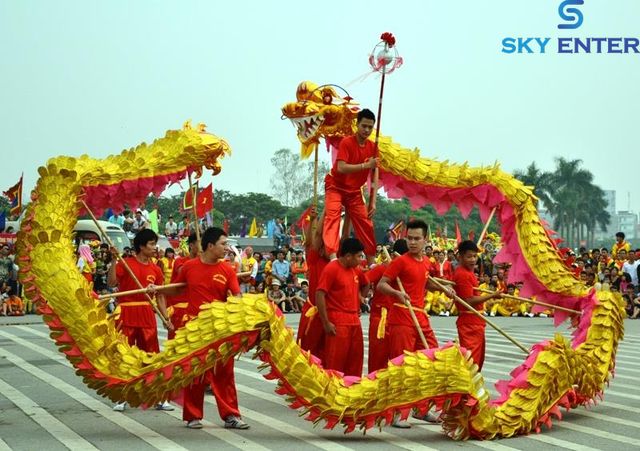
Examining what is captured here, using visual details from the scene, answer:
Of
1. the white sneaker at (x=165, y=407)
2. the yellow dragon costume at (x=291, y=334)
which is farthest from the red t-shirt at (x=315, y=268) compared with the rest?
the white sneaker at (x=165, y=407)

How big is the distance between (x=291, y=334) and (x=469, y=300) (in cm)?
204

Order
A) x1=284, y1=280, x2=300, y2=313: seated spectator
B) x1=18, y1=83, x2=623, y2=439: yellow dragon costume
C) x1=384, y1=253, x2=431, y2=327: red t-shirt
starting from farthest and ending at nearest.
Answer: x1=284, y1=280, x2=300, y2=313: seated spectator → x1=384, y1=253, x2=431, y2=327: red t-shirt → x1=18, y1=83, x2=623, y2=439: yellow dragon costume

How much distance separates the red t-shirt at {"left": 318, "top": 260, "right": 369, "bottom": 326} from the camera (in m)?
8.31

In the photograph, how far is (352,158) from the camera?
29.3 ft

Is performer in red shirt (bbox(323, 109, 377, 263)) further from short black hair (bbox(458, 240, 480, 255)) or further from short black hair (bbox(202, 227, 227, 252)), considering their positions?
short black hair (bbox(202, 227, 227, 252))

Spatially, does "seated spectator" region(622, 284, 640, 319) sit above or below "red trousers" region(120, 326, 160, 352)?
above

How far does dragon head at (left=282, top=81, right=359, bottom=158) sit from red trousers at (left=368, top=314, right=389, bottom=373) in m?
1.60

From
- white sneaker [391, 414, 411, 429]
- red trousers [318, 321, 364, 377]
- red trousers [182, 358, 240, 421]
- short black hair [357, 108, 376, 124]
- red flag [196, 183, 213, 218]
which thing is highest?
short black hair [357, 108, 376, 124]

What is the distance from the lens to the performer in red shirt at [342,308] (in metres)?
8.31

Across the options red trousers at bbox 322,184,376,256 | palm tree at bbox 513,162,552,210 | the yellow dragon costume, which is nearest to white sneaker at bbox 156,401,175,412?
the yellow dragon costume

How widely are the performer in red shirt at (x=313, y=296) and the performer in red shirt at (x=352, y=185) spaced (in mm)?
154

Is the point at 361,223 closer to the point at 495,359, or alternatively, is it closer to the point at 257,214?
the point at 495,359

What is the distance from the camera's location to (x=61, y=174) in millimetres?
8195

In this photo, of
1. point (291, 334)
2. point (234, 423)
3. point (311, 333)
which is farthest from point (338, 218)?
point (234, 423)
